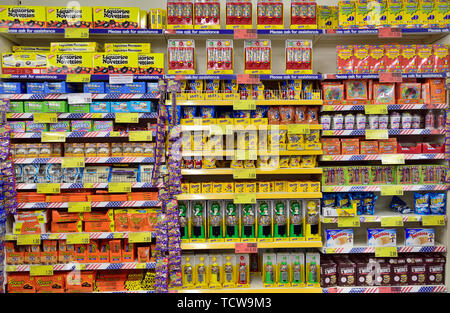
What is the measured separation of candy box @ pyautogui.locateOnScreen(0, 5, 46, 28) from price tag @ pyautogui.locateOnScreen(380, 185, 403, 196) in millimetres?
3384

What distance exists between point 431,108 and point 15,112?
3.74 meters

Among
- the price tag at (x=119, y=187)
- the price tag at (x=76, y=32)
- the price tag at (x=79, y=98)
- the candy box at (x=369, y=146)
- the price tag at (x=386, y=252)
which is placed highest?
the price tag at (x=76, y=32)

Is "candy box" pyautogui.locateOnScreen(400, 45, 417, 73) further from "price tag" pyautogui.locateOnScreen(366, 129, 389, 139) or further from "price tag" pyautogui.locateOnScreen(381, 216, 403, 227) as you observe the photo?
"price tag" pyautogui.locateOnScreen(381, 216, 403, 227)

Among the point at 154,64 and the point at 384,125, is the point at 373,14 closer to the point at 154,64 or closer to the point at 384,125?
the point at 384,125

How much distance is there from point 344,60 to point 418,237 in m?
1.81

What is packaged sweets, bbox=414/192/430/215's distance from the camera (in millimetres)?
3119

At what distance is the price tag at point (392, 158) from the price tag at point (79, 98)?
2.71 metres

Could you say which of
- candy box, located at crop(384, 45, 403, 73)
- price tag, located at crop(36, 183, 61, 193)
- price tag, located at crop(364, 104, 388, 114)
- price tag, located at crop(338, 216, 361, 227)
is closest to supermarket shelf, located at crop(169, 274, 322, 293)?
price tag, located at crop(338, 216, 361, 227)

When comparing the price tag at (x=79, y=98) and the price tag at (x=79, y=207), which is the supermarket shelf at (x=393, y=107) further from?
the price tag at (x=79, y=207)

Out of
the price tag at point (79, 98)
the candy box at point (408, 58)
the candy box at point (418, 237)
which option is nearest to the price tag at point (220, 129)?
the price tag at point (79, 98)

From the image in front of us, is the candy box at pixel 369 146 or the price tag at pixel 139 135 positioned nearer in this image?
the price tag at pixel 139 135

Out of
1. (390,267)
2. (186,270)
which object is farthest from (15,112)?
(390,267)

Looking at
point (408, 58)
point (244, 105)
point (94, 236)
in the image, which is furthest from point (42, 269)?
point (408, 58)

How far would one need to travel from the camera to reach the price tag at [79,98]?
293 cm
